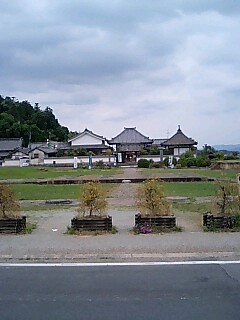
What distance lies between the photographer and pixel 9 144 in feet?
282

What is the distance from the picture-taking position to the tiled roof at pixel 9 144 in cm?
8456

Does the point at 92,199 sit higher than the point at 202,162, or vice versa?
the point at 202,162

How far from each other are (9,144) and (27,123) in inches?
815

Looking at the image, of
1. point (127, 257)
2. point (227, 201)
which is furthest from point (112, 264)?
point (227, 201)

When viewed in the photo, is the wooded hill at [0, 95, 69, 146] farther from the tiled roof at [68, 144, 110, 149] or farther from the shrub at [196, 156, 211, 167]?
the shrub at [196, 156, 211, 167]

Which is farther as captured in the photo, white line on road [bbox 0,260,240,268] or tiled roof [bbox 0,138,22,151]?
tiled roof [bbox 0,138,22,151]

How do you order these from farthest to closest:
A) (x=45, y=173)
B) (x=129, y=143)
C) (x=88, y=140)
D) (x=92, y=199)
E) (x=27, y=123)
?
(x=27, y=123) → (x=88, y=140) → (x=129, y=143) → (x=45, y=173) → (x=92, y=199)

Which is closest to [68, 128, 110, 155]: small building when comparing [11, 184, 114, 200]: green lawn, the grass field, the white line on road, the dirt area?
[11, 184, 114, 200]: green lawn

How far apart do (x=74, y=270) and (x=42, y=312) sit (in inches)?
76.0

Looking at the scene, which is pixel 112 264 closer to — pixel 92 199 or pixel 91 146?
pixel 92 199

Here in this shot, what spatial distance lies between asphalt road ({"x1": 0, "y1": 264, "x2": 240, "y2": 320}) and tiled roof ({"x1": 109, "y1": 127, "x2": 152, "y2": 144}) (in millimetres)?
70092

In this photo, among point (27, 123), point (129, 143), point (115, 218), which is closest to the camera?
point (115, 218)

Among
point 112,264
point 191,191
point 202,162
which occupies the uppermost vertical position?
point 202,162

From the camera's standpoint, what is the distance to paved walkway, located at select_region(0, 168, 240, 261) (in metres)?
7.18
